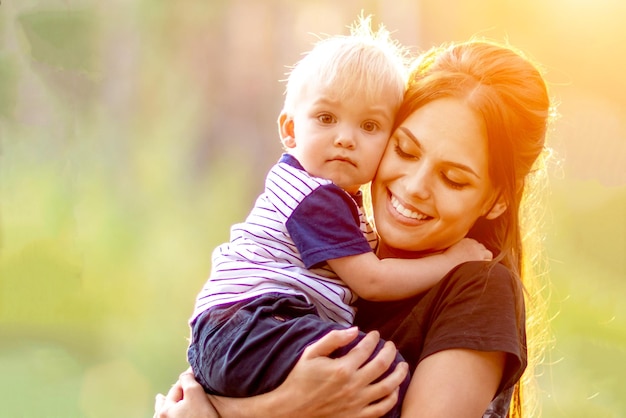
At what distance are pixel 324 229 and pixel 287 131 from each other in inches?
14.6

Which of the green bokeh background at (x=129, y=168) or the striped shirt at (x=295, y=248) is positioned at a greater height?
the striped shirt at (x=295, y=248)

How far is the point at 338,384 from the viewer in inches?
72.1

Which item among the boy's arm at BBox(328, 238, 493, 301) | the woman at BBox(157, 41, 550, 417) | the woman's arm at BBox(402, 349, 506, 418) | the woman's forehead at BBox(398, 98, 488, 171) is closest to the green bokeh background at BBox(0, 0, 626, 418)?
the woman at BBox(157, 41, 550, 417)

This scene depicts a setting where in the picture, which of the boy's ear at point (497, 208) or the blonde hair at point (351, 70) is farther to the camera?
the boy's ear at point (497, 208)

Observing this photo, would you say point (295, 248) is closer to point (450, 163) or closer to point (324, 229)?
point (324, 229)

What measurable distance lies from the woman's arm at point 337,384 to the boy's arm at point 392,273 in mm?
157

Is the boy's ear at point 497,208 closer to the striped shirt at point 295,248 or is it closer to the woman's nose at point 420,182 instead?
the woman's nose at point 420,182

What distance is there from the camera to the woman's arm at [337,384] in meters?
1.81

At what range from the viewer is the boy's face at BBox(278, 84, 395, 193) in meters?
2.06

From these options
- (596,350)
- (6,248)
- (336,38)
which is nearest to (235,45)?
(6,248)

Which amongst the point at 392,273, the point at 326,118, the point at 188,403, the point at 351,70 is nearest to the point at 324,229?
the point at 392,273

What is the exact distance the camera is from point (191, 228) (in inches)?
255

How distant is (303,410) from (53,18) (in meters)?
5.72

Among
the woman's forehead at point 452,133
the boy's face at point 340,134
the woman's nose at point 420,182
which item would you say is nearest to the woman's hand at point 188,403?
the boy's face at point 340,134
